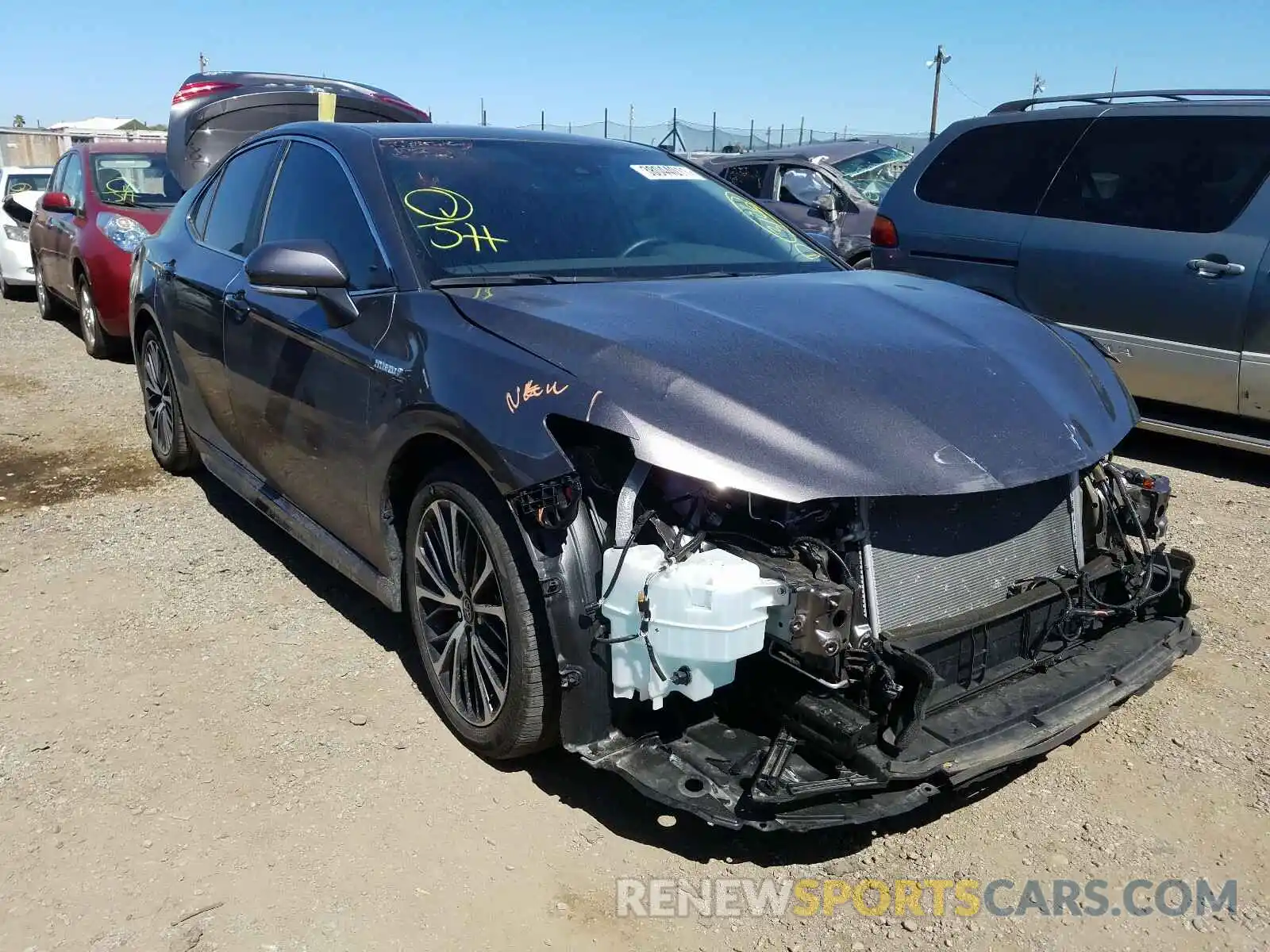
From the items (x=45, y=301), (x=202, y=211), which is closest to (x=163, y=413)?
(x=202, y=211)

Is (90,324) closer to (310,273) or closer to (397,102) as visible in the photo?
Answer: (397,102)

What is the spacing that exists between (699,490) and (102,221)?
24.7 feet

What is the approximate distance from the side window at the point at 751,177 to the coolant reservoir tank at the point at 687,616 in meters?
8.89

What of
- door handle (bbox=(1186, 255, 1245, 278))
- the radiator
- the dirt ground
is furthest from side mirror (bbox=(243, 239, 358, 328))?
door handle (bbox=(1186, 255, 1245, 278))

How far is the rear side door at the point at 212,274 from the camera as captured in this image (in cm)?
415

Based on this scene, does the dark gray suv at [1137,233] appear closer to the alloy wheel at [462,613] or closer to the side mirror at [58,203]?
the alloy wheel at [462,613]

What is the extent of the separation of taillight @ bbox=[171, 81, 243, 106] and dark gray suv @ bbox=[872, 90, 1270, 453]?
183 inches

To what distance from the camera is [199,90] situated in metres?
7.03

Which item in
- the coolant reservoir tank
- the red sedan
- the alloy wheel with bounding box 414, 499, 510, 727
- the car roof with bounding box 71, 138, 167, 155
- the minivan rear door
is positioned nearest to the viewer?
the coolant reservoir tank

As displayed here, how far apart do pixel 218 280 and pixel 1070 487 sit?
331cm

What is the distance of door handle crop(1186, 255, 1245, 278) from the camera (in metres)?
5.22

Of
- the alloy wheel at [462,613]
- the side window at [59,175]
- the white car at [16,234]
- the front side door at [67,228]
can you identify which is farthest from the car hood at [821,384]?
the white car at [16,234]

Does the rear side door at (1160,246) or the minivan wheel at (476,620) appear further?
the rear side door at (1160,246)

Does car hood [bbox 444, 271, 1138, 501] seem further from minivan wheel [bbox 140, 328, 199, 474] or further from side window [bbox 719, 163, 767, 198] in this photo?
side window [bbox 719, 163, 767, 198]
